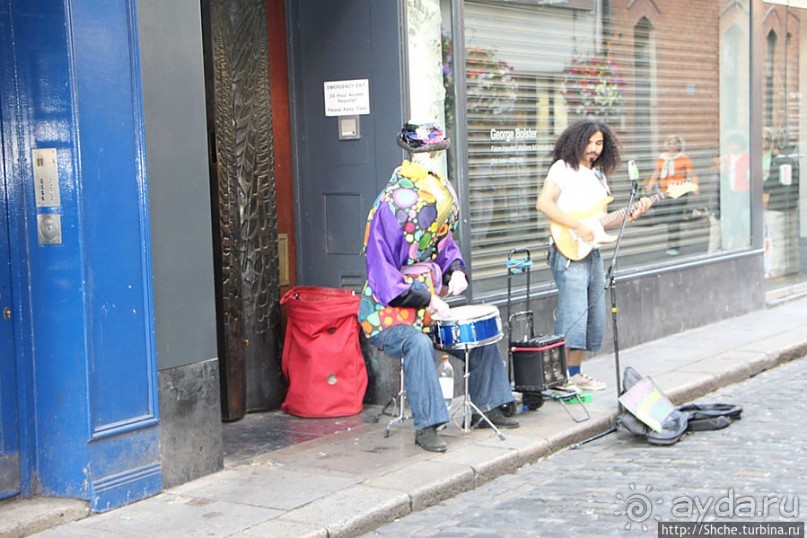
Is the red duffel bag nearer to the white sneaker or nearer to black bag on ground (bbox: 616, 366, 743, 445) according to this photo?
the white sneaker

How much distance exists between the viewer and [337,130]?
812 centimetres

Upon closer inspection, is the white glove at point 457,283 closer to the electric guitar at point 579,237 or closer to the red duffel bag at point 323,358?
the red duffel bag at point 323,358

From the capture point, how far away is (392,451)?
6.84m

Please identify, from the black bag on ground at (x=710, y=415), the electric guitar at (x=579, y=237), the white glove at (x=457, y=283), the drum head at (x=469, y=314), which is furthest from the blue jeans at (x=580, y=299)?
the white glove at (x=457, y=283)

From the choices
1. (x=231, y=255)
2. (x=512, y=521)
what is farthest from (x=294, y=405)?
(x=512, y=521)

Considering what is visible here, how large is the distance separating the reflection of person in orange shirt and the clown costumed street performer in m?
4.80

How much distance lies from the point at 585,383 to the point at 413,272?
7.19 ft

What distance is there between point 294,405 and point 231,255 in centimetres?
111

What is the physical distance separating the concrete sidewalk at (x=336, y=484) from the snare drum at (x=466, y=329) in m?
0.62

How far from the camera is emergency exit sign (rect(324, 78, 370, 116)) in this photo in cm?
802

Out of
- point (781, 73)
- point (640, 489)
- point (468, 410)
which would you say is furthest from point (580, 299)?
point (781, 73)

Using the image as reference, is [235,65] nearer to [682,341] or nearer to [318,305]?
[318,305]

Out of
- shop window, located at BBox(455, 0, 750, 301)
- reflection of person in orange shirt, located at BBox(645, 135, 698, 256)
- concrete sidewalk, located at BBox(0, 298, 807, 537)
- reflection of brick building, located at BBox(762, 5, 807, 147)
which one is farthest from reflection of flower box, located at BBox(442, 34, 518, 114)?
reflection of brick building, located at BBox(762, 5, 807, 147)

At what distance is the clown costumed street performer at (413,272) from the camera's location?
6660mm
